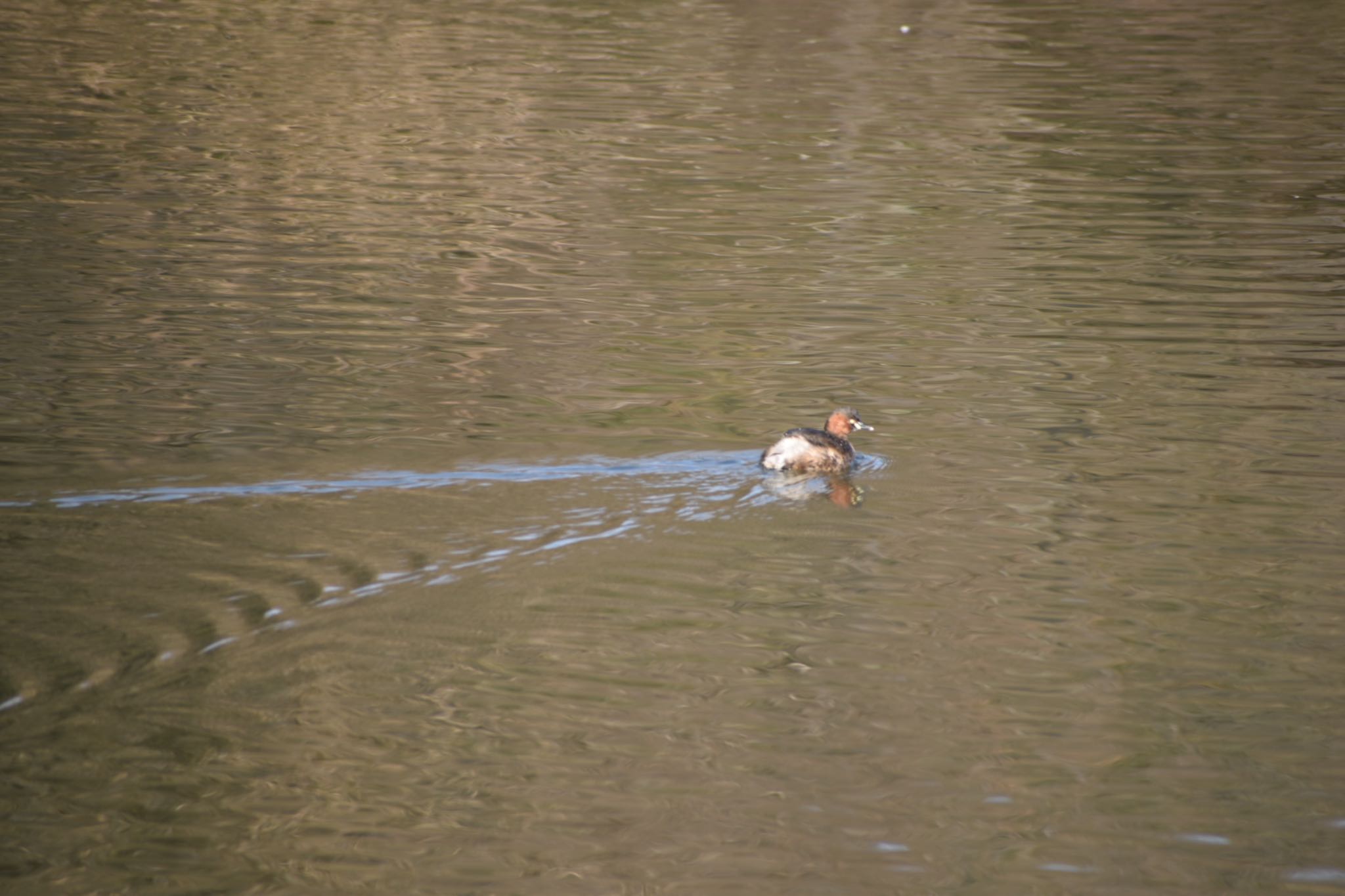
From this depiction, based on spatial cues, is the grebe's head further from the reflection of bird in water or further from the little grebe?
the reflection of bird in water

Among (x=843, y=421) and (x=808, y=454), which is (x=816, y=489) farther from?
(x=843, y=421)

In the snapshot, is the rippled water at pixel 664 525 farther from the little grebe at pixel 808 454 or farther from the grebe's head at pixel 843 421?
the grebe's head at pixel 843 421

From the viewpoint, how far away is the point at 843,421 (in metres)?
9.91

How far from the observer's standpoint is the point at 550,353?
12.3 metres

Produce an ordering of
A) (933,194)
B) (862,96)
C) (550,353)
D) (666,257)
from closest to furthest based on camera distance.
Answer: (550,353) < (666,257) < (933,194) < (862,96)

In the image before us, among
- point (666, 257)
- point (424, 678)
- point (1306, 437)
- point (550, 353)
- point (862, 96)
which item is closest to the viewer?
point (424, 678)

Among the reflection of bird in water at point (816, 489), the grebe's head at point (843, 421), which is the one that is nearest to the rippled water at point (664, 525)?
the reflection of bird in water at point (816, 489)

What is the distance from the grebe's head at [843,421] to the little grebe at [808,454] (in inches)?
9.8

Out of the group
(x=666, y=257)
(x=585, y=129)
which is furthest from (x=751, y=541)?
(x=585, y=129)

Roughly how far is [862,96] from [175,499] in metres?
16.2

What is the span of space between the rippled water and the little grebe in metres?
0.10

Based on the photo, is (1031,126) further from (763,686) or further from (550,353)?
(763,686)

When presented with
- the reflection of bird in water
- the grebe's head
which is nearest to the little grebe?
the reflection of bird in water

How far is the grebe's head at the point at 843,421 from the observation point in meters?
9.88
